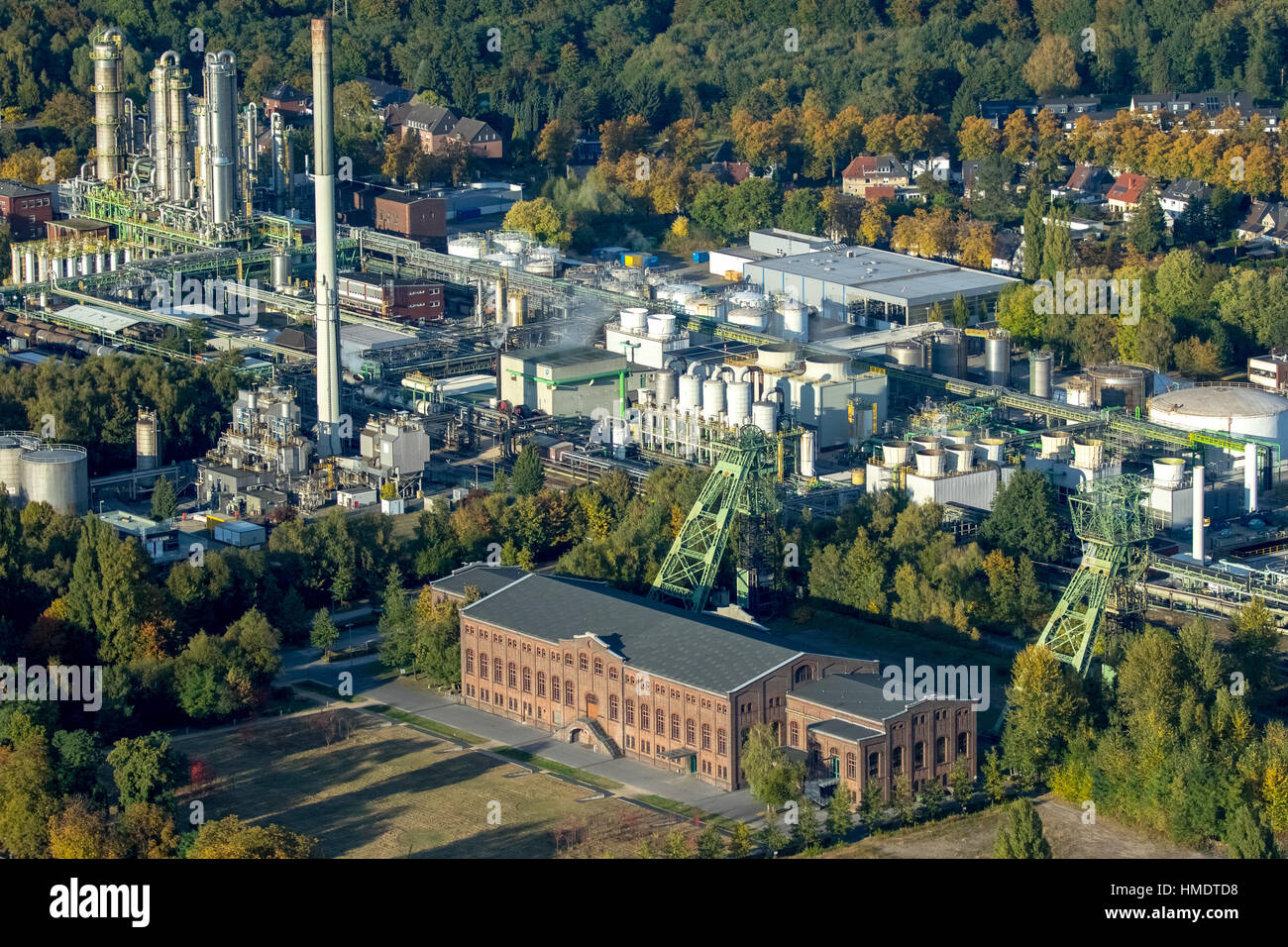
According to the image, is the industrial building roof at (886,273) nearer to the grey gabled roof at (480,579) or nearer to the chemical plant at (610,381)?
the chemical plant at (610,381)

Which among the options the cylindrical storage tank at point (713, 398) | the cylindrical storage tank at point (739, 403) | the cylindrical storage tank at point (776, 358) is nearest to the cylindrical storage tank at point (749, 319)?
the cylindrical storage tank at point (776, 358)

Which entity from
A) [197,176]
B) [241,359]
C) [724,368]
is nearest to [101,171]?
[197,176]

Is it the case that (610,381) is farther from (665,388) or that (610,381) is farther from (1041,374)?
(1041,374)

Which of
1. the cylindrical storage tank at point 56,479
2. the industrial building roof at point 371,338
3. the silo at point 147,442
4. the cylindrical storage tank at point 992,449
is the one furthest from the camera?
the industrial building roof at point 371,338

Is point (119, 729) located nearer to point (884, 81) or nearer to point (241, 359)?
point (241, 359)

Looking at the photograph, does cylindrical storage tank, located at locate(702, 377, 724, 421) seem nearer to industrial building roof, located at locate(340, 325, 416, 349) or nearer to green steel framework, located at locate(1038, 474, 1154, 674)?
industrial building roof, located at locate(340, 325, 416, 349)
